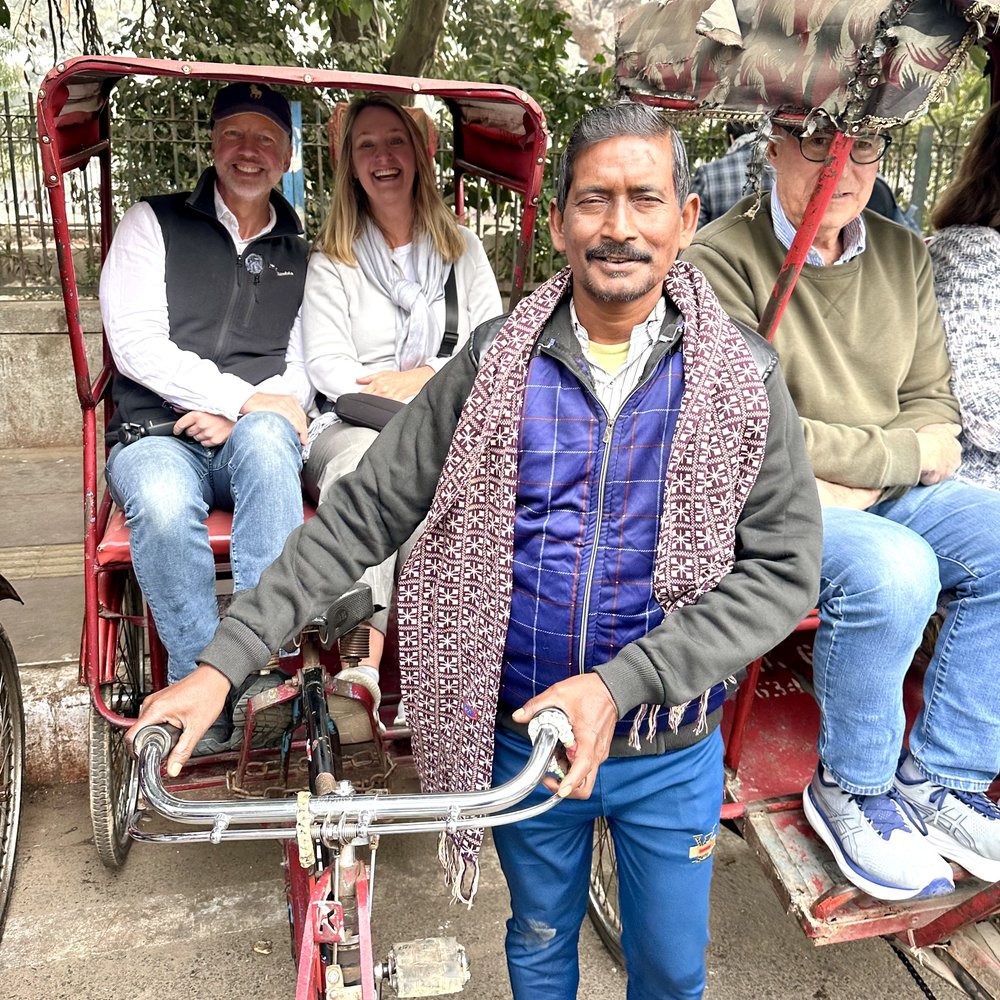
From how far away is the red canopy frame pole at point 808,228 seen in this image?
1.94m

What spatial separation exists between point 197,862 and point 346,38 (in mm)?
5481

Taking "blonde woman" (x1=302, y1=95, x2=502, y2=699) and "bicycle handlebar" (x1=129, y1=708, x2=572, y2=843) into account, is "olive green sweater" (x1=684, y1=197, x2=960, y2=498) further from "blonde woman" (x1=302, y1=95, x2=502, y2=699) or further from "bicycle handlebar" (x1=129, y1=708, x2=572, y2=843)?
"bicycle handlebar" (x1=129, y1=708, x2=572, y2=843)

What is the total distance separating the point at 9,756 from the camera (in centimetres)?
288

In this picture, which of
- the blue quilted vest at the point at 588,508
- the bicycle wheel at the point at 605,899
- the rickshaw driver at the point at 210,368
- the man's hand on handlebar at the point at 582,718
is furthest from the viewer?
the bicycle wheel at the point at 605,899

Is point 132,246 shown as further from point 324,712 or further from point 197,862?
point 197,862

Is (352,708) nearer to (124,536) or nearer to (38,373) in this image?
(124,536)

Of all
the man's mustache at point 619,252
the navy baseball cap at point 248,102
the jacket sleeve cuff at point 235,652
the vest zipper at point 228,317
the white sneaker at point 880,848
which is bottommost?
the white sneaker at point 880,848

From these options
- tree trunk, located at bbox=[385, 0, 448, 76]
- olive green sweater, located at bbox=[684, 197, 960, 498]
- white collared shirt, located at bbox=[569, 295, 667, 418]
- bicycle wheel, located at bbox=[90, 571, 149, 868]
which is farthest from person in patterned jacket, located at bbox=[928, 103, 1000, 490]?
tree trunk, located at bbox=[385, 0, 448, 76]

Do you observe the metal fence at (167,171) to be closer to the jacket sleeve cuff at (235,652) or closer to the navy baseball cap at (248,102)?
the navy baseball cap at (248,102)

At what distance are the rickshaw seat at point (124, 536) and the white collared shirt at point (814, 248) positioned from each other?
56.8 inches

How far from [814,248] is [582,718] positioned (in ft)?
4.91

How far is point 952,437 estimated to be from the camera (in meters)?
2.41

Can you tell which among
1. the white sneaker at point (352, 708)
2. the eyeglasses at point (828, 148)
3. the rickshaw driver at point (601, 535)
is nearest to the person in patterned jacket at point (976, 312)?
the eyeglasses at point (828, 148)

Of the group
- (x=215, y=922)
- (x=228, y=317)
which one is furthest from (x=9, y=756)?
(x=228, y=317)
